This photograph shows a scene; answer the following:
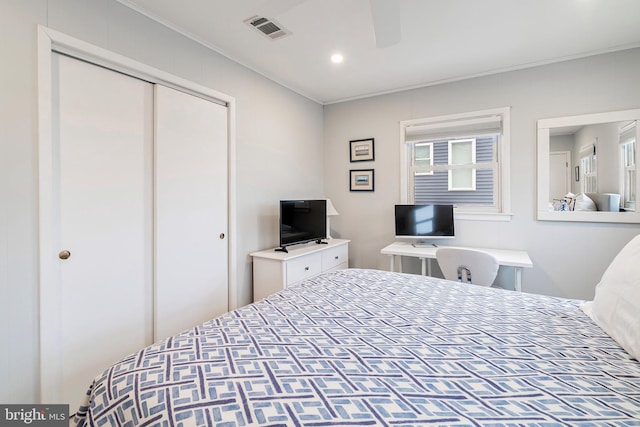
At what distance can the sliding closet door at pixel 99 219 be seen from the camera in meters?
1.69

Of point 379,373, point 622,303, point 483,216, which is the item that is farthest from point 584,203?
point 379,373

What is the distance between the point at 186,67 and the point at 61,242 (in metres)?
1.52

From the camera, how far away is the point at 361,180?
12.7 ft

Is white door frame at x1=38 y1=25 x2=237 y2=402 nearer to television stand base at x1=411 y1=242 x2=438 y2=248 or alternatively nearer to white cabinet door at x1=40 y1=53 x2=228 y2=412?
white cabinet door at x1=40 y1=53 x2=228 y2=412

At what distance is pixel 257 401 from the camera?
→ 2.58 feet

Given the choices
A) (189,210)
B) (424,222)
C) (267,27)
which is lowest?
(424,222)

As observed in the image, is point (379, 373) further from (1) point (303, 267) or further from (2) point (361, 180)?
(2) point (361, 180)

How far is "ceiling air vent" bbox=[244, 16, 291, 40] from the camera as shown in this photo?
212 cm

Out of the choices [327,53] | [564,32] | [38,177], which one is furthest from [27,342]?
[564,32]

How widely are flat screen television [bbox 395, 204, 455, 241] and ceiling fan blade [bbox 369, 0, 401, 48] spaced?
204cm

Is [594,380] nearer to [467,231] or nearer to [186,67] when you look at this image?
[467,231]

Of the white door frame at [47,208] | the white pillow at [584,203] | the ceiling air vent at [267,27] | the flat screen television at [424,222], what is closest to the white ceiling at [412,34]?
the ceiling air vent at [267,27]

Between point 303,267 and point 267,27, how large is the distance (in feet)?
6.81

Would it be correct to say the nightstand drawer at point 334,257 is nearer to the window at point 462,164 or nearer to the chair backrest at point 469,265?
the chair backrest at point 469,265
